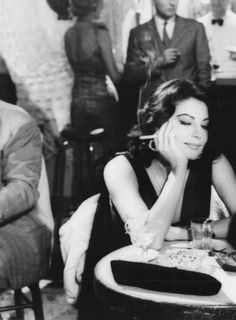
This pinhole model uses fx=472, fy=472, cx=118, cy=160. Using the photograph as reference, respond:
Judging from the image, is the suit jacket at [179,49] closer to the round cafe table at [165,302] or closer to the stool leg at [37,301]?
the round cafe table at [165,302]

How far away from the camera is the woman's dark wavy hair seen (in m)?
2.32

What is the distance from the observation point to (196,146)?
2.32 m

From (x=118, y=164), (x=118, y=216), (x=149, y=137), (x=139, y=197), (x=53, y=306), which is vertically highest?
(x=149, y=137)

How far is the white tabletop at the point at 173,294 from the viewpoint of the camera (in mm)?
1533

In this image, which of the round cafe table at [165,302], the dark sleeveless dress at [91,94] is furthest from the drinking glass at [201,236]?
the dark sleeveless dress at [91,94]

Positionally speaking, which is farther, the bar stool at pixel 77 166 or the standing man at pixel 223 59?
the bar stool at pixel 77 166

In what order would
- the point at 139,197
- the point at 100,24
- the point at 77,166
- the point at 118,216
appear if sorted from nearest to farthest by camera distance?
1. the point at 139,197
2. the point at 118,216
3. the point at 100,24
4. the point at 77,166

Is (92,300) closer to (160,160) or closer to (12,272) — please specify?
(12,272)

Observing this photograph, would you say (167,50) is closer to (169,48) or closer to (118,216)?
(169,48)

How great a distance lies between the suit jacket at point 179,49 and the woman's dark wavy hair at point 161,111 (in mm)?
45

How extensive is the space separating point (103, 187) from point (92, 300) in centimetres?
58

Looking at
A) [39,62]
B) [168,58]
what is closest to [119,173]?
[168,58]

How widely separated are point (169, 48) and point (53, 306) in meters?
1.51

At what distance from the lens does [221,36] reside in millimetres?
2342
